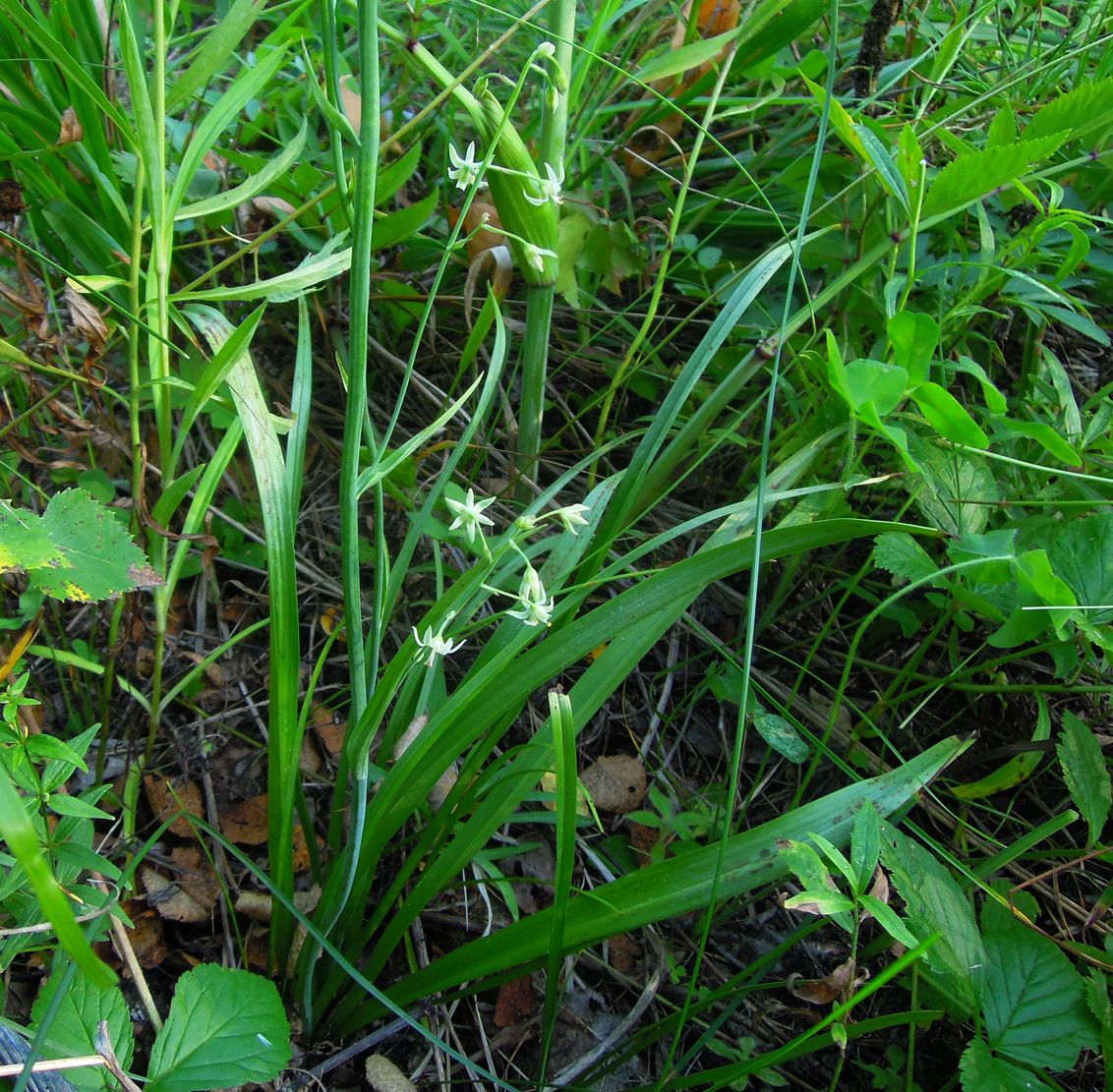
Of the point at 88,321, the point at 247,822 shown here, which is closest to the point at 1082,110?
the point at 88,321

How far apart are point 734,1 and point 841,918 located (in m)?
1.54

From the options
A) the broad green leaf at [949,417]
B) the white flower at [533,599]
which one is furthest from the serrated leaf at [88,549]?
the broad green leaf at [949,417]

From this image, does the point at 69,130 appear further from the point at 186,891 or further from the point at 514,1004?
the point at 514,1004

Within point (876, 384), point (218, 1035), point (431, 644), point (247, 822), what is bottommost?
point (247, 822)

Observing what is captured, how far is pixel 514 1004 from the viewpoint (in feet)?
3.65

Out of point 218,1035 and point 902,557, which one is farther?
point 902,557

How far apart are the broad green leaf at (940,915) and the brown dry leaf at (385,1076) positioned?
1.95 feet

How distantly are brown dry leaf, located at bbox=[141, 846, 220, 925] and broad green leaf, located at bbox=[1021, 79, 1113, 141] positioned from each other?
139 cm

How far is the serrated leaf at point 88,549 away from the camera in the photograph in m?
0.82

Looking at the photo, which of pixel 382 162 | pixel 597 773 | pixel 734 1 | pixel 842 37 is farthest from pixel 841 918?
pixel 842 37

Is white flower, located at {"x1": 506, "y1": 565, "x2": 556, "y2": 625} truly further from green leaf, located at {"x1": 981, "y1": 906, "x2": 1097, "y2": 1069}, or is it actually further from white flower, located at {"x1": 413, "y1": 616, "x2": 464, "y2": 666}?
green leaf, located at {"x1": 981, "y1": 906, "x2": 1097, "y2": 1069}

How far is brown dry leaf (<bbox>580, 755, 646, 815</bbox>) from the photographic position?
1.25 m

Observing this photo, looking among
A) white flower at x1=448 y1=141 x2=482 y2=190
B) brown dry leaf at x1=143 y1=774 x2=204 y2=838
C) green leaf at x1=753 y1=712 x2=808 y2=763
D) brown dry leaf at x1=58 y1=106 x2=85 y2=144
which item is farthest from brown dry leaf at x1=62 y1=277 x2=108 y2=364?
green leaf at x1=753 y1=712 x2=808 y2=763

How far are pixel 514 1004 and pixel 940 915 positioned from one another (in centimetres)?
53
